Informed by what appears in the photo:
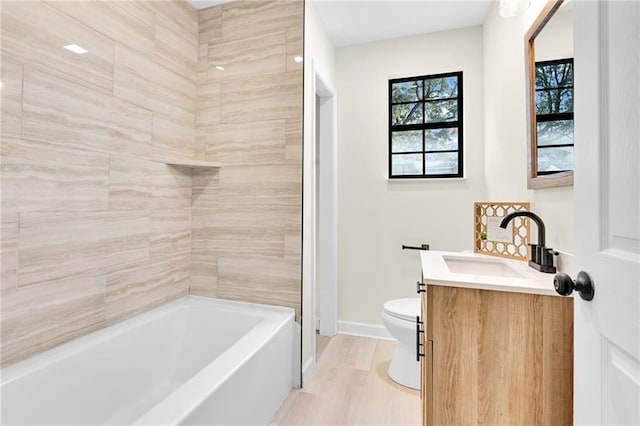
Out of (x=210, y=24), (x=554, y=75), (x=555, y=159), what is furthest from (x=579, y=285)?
(x=210, y=24)

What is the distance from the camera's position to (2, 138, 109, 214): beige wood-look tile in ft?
3.92

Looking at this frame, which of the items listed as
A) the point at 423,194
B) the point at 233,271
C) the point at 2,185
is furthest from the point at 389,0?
the point at 2,185

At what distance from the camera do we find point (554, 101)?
1.29 meters

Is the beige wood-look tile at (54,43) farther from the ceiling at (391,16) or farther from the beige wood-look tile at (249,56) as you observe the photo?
the ceiling at (391,16)

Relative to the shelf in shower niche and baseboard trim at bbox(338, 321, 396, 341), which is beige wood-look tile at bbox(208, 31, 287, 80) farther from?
baseboard trim at bbox(338, 321, 396, 341)

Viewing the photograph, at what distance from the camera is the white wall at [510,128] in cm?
130

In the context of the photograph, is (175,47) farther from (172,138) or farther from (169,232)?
(169,232)

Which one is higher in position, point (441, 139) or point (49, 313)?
point (441, 139)

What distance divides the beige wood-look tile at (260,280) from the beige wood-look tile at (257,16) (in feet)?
4.97

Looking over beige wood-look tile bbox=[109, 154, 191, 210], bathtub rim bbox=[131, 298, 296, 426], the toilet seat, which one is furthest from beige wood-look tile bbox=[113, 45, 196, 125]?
the toilet seat

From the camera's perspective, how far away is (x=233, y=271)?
6.86ft

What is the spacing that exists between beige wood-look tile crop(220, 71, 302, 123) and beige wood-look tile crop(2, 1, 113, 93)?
2.29 ft

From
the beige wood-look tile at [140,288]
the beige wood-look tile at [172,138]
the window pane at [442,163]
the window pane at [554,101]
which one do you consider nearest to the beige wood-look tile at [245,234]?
the beige wood-look tile at [140,288]

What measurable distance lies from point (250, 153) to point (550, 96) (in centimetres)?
163
